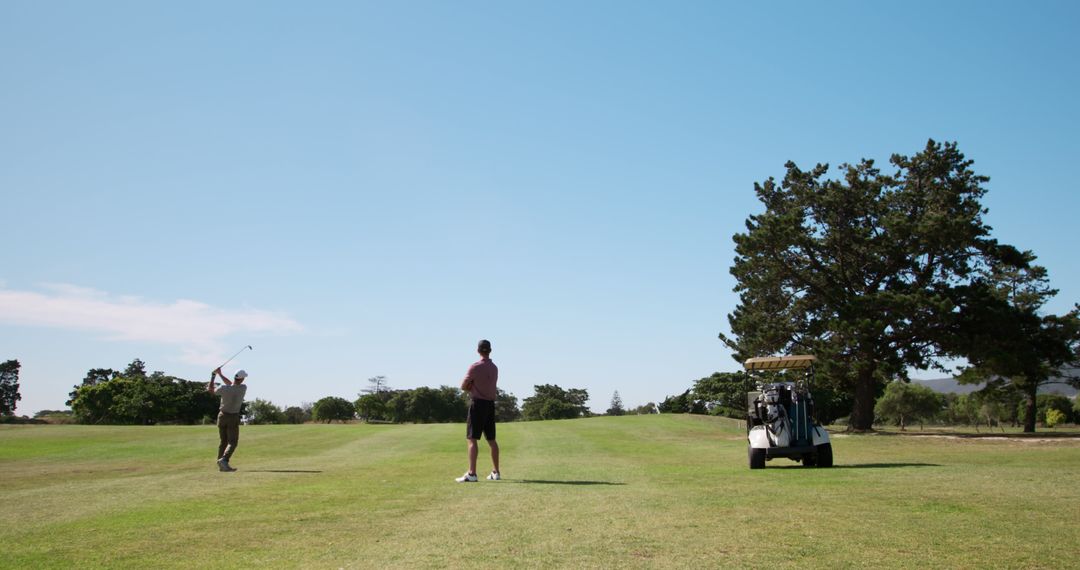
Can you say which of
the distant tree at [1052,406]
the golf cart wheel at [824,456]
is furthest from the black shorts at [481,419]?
the distant tree at [1052,406]

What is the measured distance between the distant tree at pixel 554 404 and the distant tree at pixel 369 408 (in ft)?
84.9

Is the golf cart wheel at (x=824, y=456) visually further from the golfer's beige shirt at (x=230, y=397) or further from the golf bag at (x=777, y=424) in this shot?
the golfer's beige shirt at (x=230, y=397)

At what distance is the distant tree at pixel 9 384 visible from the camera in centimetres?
14338

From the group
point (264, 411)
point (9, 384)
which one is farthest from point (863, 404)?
point (9, 384)

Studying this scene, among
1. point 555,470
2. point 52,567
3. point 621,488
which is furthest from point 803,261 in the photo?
point 52,567

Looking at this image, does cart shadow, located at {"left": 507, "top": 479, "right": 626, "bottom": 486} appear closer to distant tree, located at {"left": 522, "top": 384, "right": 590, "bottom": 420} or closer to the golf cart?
the golf cart

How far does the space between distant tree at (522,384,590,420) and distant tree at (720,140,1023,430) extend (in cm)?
8954

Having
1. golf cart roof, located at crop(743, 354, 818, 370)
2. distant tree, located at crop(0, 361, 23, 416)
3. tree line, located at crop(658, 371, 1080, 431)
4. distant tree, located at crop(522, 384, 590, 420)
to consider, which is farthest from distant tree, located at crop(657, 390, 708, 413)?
distant tree, located at crop(0, 361, 23, 416)

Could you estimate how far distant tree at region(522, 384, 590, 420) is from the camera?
425 feet

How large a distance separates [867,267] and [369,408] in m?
113

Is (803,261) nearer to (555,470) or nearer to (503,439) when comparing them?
(503,439)

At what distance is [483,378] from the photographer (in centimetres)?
1302

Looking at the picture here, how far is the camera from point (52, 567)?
5.86m

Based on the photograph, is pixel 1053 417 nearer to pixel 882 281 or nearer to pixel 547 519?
pixel 882 281
